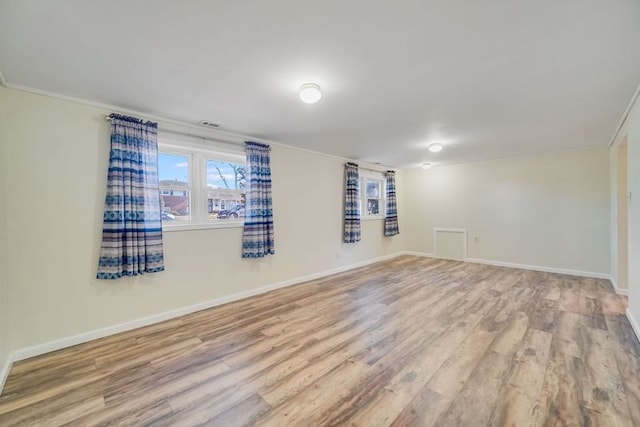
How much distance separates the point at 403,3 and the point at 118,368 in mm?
3279

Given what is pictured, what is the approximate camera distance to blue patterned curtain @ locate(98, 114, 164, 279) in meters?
2.71

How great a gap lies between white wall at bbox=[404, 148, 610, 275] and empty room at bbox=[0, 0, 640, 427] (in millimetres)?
92

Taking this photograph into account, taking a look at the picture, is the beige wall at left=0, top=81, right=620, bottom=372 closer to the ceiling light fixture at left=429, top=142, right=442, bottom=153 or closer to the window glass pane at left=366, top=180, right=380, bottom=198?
the window glass pane at left=366, top=180, right=380, bottom=198

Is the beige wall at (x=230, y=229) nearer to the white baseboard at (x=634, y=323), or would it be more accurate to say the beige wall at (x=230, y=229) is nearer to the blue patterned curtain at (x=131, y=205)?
the blue patterned curtain at (x=131, y=205)

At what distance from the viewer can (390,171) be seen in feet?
21.8

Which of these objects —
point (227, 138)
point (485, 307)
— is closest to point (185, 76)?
point (227, 138)

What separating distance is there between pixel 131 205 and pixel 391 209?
17.4ft

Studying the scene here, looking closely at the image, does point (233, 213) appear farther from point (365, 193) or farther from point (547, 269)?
point (547, 269)

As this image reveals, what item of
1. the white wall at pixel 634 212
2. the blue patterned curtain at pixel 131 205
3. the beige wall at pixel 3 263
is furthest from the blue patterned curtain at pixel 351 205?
the beige wall at pixel 3 263

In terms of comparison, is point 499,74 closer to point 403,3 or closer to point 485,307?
point 403,3

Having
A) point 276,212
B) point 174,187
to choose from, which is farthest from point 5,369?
point 276,212

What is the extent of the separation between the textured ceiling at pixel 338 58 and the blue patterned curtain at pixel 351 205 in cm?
221

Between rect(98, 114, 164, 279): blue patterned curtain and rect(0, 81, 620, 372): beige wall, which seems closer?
rect(0, 81, 620, 372): beige wall

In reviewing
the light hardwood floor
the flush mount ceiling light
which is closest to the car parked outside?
the light hardwood floor
